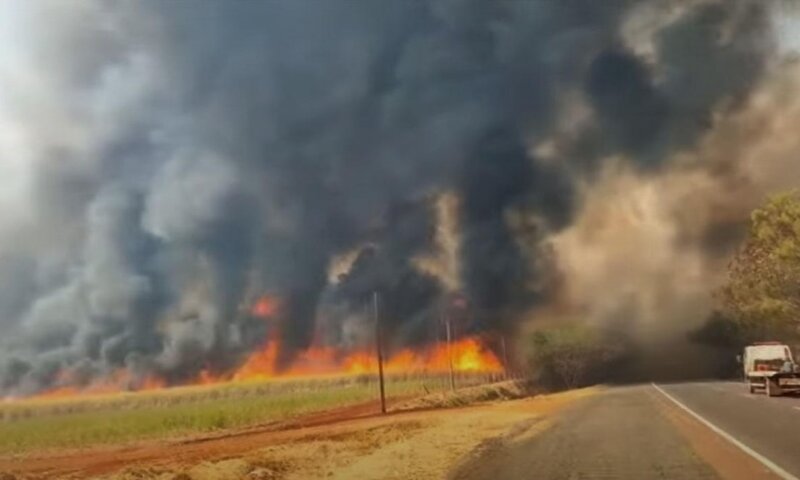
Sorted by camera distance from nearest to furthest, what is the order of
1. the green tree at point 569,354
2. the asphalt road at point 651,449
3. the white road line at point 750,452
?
the white road line at point 750,452, the asphalt road at point 651,449, the green tree at point 569,354

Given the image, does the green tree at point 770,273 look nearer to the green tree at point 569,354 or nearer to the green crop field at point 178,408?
the green tree at point 569,354

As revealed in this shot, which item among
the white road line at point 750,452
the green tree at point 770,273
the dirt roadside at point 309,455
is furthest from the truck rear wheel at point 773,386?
the green tree at point 770,273

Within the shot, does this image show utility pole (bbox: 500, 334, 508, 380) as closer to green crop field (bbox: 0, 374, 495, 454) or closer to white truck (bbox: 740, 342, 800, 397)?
green crop field (bbox: 0, 374, 495, 454)

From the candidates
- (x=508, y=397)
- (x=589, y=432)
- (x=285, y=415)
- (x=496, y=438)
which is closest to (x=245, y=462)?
(x=496, y=438)

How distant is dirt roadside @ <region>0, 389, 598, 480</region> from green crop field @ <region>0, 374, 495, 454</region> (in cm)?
435

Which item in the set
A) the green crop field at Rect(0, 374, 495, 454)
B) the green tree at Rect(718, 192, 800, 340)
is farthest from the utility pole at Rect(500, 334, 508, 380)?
the green tree at Rect(718, 192, 800, 340)

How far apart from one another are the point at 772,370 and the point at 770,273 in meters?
32.6

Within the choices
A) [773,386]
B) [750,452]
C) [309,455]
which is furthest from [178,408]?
[750,452]

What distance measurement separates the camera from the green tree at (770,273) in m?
75.7

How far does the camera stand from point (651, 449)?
938 inches

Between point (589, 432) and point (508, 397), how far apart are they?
4943 cm

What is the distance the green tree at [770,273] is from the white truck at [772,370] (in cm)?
2014

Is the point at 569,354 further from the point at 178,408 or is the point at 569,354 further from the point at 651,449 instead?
the point at 651,449

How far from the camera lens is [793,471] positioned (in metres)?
18.0
